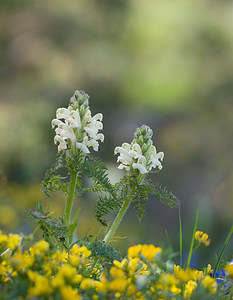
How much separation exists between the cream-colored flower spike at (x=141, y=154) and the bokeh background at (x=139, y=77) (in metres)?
2.77

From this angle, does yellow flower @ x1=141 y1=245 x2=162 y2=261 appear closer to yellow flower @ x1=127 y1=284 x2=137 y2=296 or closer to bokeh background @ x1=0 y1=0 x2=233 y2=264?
yellow flower @ x1=127 y1=284 x2=137 y2=296

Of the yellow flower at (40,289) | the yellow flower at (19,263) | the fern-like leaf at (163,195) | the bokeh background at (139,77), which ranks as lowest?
the yellow flower at (40,289)

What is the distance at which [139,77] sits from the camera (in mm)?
5246

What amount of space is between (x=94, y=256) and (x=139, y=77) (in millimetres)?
4395

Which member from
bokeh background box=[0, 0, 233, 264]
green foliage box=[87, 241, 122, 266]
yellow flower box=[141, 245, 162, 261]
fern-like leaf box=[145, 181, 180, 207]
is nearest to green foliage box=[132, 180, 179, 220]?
fern-like leaf box=[145, 181, 180, 207]

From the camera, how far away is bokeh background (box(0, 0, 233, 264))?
4.30 metres

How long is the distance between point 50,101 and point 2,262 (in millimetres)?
4095

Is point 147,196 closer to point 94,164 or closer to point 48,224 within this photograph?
point 94,164

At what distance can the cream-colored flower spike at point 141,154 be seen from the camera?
3.59 ft

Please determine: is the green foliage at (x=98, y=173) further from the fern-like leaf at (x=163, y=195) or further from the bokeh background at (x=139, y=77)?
the bokeh background at (x=139, y=77)

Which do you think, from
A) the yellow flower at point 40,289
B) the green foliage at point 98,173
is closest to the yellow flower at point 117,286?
the yellow flower at point 40,289

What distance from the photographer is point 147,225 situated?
3531 millimetres

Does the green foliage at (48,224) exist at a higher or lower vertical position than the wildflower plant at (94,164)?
lower

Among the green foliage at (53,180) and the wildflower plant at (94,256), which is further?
the green foliage at (53,180)
